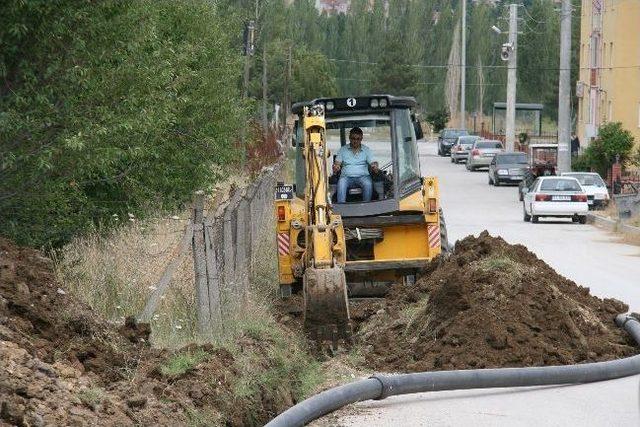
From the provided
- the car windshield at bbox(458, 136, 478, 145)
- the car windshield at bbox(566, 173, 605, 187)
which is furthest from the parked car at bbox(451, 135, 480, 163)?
the car windshield at bbox(566, 173, 605, 187)

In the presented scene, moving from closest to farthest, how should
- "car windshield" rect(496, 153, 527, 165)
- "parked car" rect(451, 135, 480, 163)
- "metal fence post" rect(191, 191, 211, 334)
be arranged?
"metal fence post" rect(191, 191, 211, 334) → "car windshield" rect(496, 153, 527, 165) → "parked car" rect(451, 135, 480, 163)

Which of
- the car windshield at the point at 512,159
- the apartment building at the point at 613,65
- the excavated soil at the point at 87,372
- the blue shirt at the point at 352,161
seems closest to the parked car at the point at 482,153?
the apartment building at the point at 613,65

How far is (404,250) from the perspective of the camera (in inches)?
775

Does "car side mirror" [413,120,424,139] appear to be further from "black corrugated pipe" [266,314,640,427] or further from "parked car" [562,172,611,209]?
"parked car" [562,172,611,209]

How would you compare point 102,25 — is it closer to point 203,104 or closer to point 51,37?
point 51,37

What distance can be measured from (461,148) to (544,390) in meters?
71.4

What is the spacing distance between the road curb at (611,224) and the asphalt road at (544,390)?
1.79 feet

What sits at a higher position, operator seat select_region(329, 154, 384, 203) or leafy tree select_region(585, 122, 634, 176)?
operator seat select_region(329, 154, 384, 203)

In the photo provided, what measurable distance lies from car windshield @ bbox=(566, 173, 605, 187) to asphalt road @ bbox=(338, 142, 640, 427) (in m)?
2.42

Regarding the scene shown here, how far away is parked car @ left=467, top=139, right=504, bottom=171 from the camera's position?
76000 mm

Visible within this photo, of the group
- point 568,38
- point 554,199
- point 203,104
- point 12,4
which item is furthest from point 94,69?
point 568,38

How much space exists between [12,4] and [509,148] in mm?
64205

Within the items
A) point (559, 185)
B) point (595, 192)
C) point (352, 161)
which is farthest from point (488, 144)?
point (352, 161)

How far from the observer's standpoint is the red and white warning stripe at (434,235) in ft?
64.2
